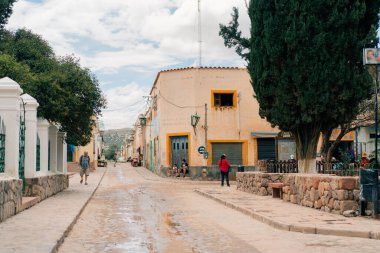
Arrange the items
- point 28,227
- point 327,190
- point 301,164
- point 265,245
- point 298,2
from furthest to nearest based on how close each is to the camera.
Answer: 1. point 301,164
2. point 298,2
3. point 327,190
4. point 28,227
5. point 265,245

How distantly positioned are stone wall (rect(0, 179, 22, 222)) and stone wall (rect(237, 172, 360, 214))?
7.70 metres

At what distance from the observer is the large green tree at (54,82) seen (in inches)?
741

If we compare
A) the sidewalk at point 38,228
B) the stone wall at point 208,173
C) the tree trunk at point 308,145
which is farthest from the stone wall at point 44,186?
the stone wall at point 208,173

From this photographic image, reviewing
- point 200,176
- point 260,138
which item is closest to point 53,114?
point 200,176

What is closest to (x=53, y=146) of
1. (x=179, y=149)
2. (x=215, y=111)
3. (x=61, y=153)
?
(x=61, y=153)

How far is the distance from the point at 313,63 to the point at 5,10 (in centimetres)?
1957

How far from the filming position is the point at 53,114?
64.2ft

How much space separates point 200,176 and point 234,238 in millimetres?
27588

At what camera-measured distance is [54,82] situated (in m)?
19.4

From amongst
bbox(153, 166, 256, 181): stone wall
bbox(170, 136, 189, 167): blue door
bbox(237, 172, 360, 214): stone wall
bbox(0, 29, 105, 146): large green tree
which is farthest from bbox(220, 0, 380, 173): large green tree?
bbox(170, 136, 189, 167): blue door

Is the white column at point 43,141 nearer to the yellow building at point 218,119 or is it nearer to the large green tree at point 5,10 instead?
the large green tree at point 5,10

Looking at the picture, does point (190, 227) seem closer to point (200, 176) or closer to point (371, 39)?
point (371, 39)

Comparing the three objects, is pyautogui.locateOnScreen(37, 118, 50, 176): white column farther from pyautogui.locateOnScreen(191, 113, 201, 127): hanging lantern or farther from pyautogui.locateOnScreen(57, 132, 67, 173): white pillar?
pyautogui.locateOnScreen(191, 113, 201, 127): hanging lantern

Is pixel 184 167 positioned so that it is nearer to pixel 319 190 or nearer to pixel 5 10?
pixel 5 10
